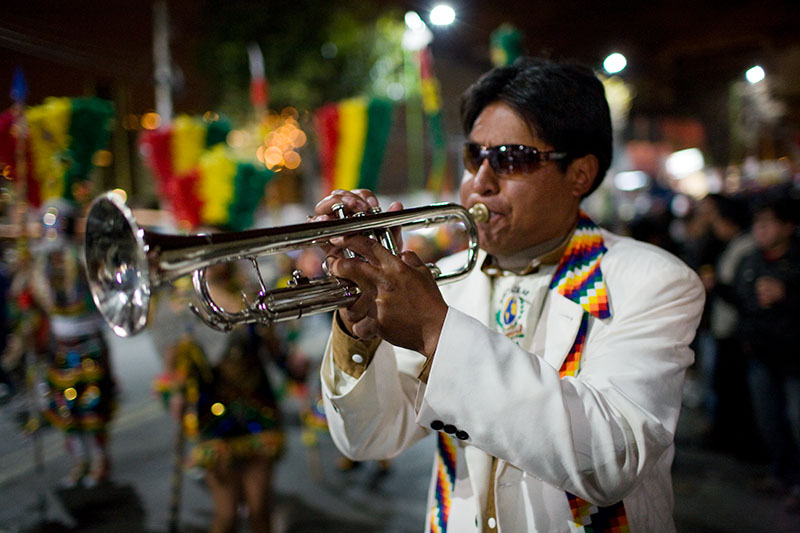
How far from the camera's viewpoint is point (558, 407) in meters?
1.24

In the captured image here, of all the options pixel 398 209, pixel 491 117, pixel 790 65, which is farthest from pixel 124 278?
pixel 790 65

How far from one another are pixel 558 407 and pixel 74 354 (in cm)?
517

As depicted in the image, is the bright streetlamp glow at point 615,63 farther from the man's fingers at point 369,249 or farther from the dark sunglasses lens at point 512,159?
the man's fingers at point 369,249

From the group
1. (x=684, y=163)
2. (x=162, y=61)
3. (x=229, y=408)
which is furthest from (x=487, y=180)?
(x=684, y=163)

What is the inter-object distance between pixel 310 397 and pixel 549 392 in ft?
16.3

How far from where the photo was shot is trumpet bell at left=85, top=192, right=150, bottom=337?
1.38m

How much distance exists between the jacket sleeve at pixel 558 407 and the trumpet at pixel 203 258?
0.32 metres

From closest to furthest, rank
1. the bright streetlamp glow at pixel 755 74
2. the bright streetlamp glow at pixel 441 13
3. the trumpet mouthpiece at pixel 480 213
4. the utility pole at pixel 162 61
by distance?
1. the trumpet mouthpiece at pixel 480 213
2. the bright streetlamp glow at pixel 441 13
3. the bright streetlamp glow at pixel 755 74
4. the utility pole at pixel 162 61

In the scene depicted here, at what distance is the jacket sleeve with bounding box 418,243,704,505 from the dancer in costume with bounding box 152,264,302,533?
2337 millimetres

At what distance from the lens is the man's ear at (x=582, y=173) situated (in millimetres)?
1793

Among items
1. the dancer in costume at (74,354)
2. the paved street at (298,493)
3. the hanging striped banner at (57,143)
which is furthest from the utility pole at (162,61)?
the paved street at (298,493)

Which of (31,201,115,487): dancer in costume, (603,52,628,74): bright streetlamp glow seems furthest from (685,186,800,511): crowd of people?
(31,201,115,487): dancer in costume

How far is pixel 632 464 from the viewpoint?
50.9 inches

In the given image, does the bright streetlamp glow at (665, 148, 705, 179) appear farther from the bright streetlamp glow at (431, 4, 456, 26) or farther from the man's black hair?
the man's black hair
